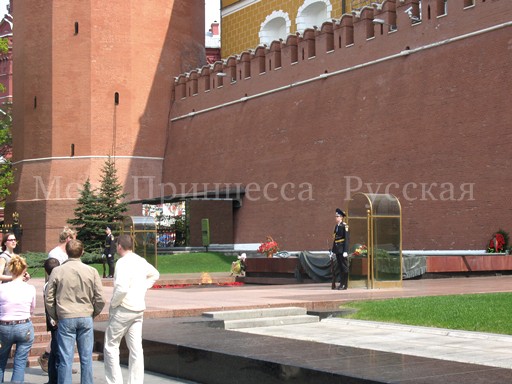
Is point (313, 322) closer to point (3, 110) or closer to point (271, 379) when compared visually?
point (271, 379)

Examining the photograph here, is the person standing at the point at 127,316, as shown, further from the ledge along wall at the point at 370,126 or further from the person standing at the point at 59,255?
the ledge along wall at the point at 370,126

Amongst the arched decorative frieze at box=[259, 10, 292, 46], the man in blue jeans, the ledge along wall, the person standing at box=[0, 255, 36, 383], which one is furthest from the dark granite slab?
the arched decorative frieze at box=[259, 10, 292, 46]

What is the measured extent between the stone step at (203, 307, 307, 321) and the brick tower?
20517 millimetres

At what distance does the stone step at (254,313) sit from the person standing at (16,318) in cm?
270

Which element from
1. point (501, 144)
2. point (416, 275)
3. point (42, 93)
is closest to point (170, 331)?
point (416, 275)

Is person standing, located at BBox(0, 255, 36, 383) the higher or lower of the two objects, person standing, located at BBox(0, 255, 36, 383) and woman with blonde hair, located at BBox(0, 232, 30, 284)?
the lower

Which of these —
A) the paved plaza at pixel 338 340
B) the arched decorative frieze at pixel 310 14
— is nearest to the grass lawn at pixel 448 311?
the paved plaza at pixel 338 340

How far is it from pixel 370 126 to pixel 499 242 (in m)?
5.38

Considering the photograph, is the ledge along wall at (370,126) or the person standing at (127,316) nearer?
the person standing at (127,316)

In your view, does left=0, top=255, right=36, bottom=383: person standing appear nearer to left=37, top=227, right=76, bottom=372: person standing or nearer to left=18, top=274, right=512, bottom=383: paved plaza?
left=18, top=274, right=512, bottom=383: paved plaza

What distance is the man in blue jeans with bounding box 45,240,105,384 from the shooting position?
6188 mm

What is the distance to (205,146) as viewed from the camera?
29031 millimetres

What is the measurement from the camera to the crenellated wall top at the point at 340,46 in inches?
758

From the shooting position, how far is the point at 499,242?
672 inches
